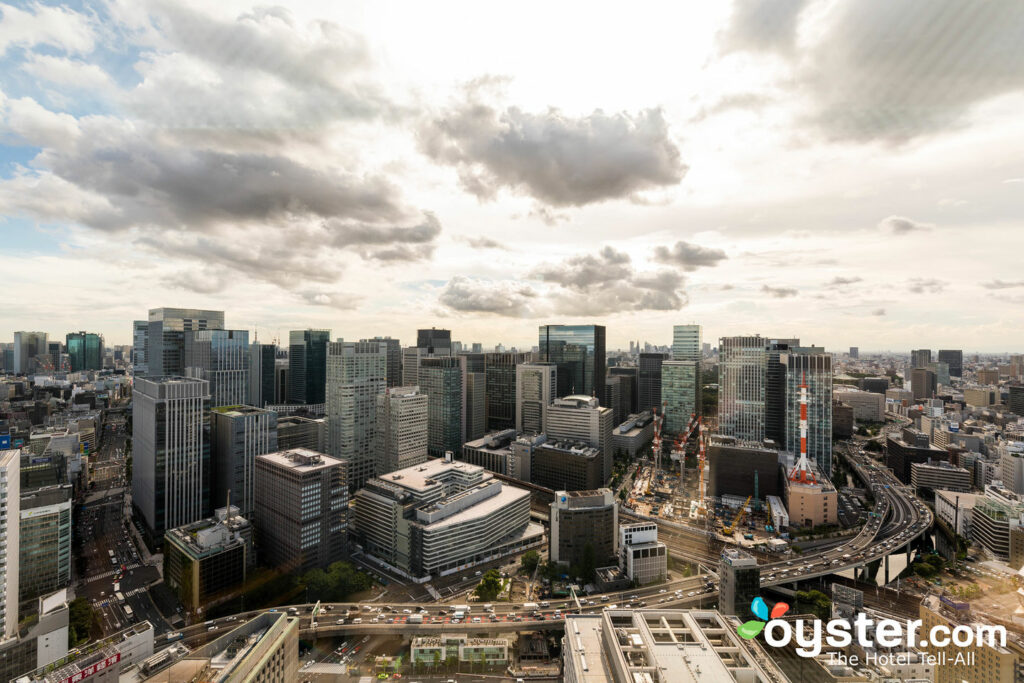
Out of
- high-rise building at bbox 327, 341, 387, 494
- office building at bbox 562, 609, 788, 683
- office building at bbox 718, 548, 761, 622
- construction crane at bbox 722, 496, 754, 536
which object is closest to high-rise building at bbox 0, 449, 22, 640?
high-rise building at bbox 327, 341, 387, 494

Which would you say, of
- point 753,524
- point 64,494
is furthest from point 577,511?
point 64,494

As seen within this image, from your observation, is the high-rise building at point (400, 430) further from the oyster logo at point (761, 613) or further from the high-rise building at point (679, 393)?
the high-rise building at point (679, 393)

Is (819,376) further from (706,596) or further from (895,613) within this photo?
(706,596)

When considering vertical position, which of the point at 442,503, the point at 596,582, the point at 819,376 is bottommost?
the point at 596,582

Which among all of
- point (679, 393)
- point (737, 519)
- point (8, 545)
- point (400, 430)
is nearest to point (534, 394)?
point (400, 430)

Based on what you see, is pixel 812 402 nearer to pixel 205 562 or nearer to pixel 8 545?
pixel 205 562

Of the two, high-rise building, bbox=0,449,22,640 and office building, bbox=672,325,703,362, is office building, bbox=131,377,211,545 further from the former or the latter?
office building, bbox=672,325,703,362

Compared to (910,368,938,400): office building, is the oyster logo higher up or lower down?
lower down
